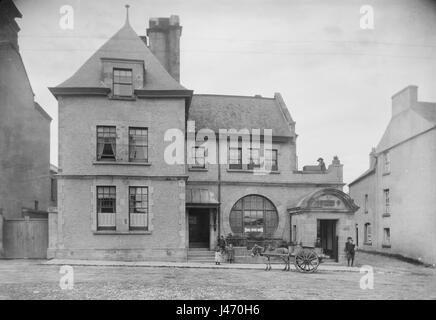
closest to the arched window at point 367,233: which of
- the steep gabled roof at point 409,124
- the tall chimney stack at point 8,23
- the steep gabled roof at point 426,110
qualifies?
the steep gabled roof at point 409,124

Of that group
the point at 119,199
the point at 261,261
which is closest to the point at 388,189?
the point at 261,261

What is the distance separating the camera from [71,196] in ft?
71.9

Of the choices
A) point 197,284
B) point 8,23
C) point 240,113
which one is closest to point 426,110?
point 240,113

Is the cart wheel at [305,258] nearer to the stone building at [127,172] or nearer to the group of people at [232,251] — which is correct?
the group of people at [232,251]

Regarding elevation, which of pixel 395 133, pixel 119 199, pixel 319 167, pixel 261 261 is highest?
pixel 395 133

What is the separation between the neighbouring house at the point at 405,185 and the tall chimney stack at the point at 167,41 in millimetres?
15118

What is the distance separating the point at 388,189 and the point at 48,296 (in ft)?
80.2

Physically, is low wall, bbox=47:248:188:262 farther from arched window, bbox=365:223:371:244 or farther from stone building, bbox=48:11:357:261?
arched window, bbox=365:223:371:244

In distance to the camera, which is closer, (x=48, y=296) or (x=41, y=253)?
(x=48, y=296)

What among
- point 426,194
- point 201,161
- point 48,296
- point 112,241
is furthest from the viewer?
point 201,161

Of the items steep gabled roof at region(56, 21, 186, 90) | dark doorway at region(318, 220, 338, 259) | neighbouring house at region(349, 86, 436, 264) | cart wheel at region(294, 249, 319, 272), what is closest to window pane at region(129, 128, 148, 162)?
steep gabled roof at region(56, 21, 186, 90)
